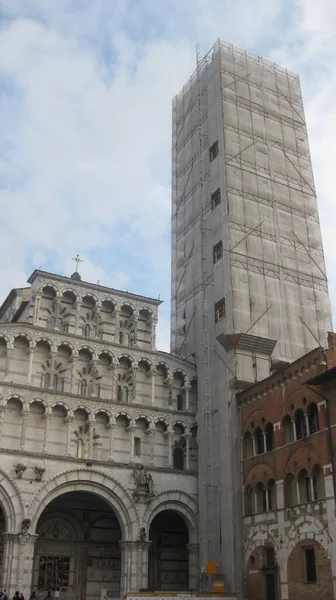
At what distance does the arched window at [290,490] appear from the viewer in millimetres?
31781

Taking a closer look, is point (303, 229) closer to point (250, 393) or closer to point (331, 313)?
point (331, 313)

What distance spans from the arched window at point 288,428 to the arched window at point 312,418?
169 centimetres

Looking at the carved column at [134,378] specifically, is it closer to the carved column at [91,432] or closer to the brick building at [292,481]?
the carved column at [91,432]

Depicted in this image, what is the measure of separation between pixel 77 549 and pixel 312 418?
58.7 ft

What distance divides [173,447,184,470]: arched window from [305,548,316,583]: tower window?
11107 mm

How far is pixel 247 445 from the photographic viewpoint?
36781 millimetres

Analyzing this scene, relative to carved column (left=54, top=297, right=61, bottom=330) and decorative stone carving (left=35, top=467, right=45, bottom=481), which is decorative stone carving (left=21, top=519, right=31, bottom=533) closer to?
decorative stone carving (left=35, top=467, right=45, bottom=481)

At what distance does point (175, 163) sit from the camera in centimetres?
5403

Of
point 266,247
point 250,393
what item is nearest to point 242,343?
point 250,393

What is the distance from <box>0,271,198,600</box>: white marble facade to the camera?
115 feet

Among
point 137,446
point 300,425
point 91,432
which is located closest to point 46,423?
point 91,432

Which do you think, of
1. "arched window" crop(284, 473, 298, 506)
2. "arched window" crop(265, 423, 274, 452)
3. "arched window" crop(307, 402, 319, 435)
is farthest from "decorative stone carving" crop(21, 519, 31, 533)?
"arched window" crop(307, 402, 319, 435)

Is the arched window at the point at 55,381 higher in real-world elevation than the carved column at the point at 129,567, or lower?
higher

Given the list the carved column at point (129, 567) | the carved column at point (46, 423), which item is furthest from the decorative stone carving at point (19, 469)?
the carved column at point (129, 567)
